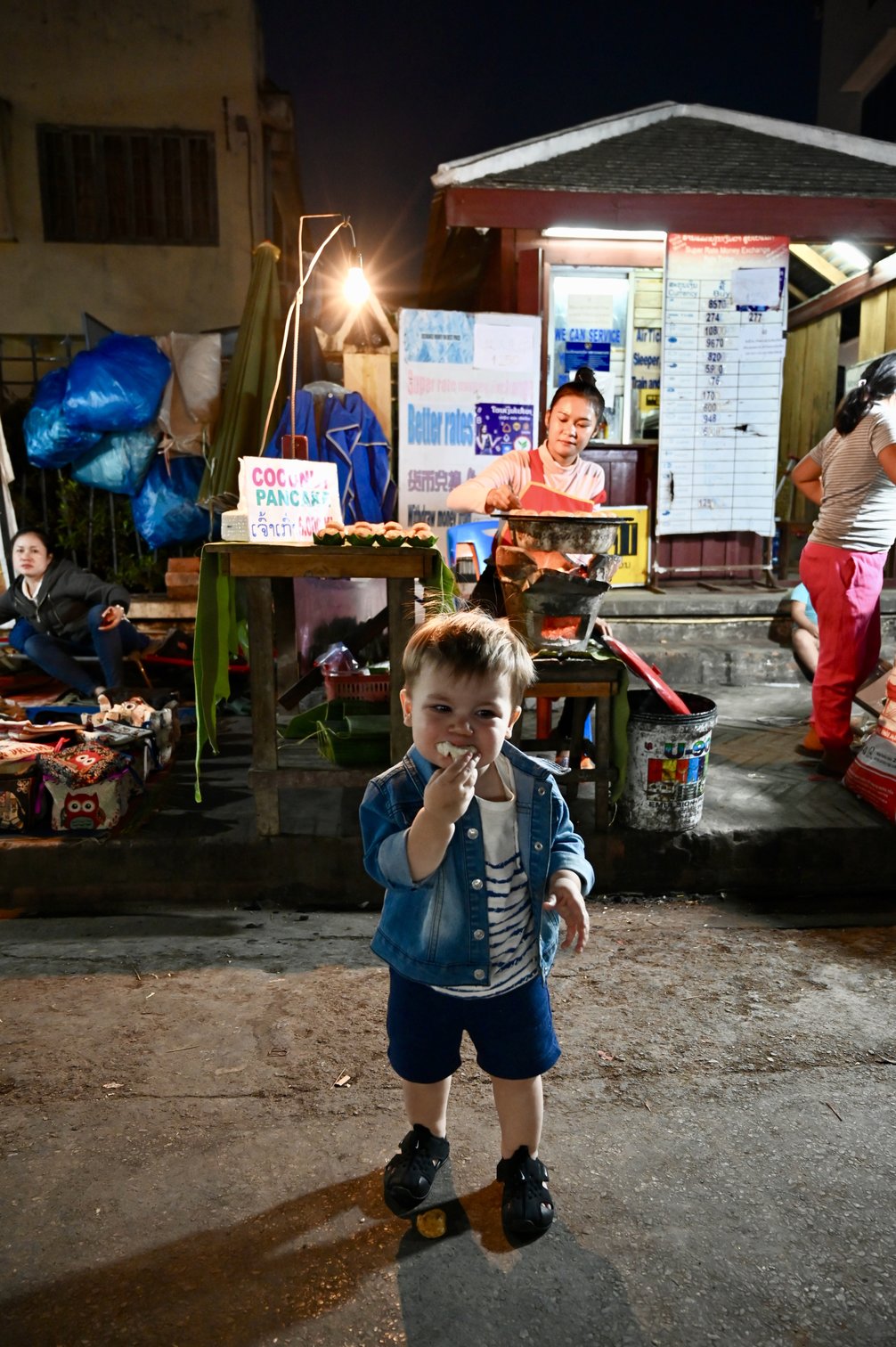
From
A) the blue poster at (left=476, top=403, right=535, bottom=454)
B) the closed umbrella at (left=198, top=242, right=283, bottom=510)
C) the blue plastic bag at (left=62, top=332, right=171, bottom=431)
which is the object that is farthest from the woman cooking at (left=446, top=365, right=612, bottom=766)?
the blue plastic bag at (left=62, top=332, right=171, bottom=431)

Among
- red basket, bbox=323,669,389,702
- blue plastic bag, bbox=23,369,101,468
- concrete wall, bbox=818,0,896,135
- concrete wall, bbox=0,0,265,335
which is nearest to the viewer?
red basket, bbox=323,669,389,702

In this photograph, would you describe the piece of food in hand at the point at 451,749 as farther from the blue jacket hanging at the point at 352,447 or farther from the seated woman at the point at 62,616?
the blue jacket hanging at the point at 352,447

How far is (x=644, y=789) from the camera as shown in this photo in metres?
4.30

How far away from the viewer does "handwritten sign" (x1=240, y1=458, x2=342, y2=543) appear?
4066 millimetres

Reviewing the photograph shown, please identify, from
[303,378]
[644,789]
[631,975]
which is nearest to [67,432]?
[303,378]

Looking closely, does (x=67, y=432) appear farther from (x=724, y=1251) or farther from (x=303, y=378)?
(x=724, y=1251)

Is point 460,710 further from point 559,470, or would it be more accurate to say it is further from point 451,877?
point 559,470

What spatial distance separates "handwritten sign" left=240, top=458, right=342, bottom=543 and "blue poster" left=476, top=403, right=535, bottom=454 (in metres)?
4.43

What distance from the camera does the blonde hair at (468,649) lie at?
1.92 meters

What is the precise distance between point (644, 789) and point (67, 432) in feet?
22.4

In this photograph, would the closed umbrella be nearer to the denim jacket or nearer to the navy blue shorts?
the denim jacket

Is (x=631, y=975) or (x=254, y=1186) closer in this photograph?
(x=254, y=1186)

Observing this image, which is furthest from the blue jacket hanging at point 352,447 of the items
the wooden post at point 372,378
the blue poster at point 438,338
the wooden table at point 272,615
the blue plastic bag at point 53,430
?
the wooden table at point 272,615

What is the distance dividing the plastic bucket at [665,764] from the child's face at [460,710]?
2412mm
